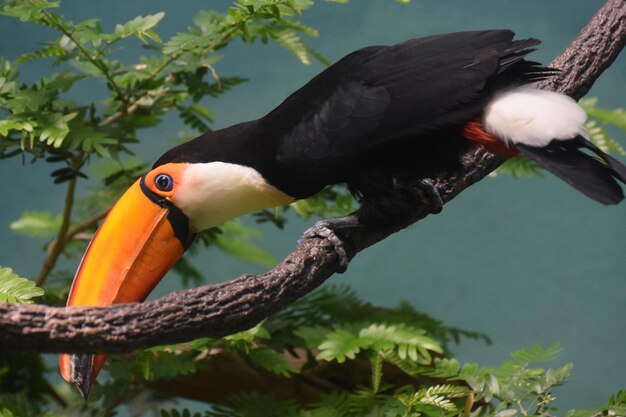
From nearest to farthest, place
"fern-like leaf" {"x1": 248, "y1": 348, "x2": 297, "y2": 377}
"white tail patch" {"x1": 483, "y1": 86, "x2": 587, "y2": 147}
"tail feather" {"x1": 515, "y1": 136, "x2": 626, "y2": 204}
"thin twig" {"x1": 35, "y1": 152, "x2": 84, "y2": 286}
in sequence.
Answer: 1. "tail feather" {"x1": 515, "y1": 136, "x2": 626, "y2": 204}
2. "white tail patch" {"x1": 483, "y1": 86, "x2": 587, "y2": 147}
3. "fern-like leaf" {"x1": 248, "y1": 348, "x2": 297, "y2": 377}
4. "thin twig" {"x1": 35, "y1": 152, "x2": 84, "y2": 286}

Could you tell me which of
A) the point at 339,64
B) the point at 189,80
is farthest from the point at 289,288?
the point at 189,80

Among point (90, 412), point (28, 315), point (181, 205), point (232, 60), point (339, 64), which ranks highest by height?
point (232, 60)

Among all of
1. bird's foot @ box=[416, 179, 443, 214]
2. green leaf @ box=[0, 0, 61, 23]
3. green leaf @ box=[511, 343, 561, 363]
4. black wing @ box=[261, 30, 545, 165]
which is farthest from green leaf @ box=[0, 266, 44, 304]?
green leaf @ box=[511, 343, 561, 363]

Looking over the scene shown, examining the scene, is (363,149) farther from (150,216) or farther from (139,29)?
(139,29)

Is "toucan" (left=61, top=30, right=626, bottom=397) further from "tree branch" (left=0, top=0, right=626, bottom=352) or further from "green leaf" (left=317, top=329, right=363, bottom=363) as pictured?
"green leaf" (left=317, top=329, right=363, bottom=363)

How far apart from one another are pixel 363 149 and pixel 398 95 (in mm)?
161

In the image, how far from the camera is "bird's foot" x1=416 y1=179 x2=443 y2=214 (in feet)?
7.75

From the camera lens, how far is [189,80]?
3.22 meters

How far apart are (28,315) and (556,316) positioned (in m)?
3.55

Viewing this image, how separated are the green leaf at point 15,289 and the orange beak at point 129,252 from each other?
130 mm

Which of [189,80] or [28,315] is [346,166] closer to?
[28,315]

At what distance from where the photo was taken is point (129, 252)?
2334 mm

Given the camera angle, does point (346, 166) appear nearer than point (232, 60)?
Result: Yes

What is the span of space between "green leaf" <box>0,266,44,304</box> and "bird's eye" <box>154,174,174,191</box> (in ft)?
1.35
